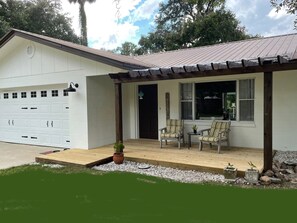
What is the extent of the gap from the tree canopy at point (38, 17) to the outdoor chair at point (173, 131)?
16187 mm

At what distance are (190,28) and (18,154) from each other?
17.1m

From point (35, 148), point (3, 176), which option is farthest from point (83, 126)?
point (3, 176)

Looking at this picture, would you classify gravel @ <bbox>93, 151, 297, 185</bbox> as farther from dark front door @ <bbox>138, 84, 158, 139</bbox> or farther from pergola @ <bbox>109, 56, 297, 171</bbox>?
dark front door @ <bbox>138, 84, 158, 139</bbox>

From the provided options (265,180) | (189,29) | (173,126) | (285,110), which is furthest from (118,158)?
(189,29)

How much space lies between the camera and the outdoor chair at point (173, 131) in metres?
8.32

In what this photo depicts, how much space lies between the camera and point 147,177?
5691mm

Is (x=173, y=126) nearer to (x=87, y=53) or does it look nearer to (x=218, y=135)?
(x=218, y=135)

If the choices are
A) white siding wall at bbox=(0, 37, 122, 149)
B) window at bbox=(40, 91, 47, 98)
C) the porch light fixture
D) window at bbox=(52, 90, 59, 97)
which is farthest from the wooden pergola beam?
window at bbox=(40, 91, 47, 98)

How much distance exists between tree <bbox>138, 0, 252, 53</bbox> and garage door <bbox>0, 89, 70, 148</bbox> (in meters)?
13.2

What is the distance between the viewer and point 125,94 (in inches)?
414

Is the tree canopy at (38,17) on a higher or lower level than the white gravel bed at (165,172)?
higher

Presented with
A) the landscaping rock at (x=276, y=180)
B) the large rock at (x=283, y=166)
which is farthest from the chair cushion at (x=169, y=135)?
the landscaping rock at (x=276, y=180)

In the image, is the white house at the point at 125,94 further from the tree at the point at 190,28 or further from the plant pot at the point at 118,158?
the tree at the point at 190,28

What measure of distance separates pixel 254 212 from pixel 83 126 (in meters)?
6.17
